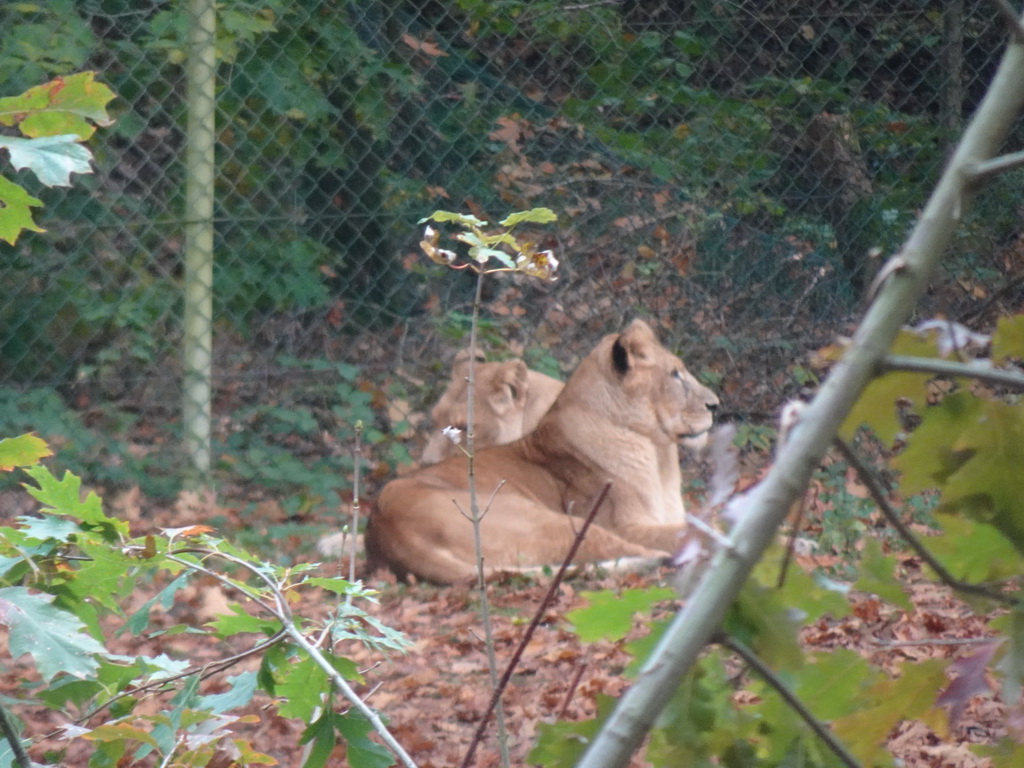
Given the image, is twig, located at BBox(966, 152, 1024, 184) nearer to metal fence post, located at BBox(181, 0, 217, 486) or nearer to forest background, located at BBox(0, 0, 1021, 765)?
forest background, located at BBox(0, 0, 1021, 765)

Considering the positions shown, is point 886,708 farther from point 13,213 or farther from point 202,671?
point 13,213

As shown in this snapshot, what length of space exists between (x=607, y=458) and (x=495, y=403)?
879 millimetres

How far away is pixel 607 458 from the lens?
6238 millimetres

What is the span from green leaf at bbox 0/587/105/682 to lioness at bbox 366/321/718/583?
4.34 meters

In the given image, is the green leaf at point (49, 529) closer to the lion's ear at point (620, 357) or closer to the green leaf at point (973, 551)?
the green leaf at point (973, 551)

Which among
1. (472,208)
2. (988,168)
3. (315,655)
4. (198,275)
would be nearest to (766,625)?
(988,168)

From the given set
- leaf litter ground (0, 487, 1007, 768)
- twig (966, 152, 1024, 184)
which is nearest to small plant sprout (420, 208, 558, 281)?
leaf litter ground (0, 487, 1007, 768)

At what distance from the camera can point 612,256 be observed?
25.1 ft

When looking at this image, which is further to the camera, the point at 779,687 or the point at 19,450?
the point at 19,450

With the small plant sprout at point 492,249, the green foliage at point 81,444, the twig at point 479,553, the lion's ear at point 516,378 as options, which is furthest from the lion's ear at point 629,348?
the twig at point 479,553

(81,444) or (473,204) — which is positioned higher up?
(473,204)

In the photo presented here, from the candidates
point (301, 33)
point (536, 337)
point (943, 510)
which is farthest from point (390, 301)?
point (943, 510)

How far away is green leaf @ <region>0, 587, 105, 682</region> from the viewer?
1.47 m

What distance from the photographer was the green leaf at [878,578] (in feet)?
3.67
